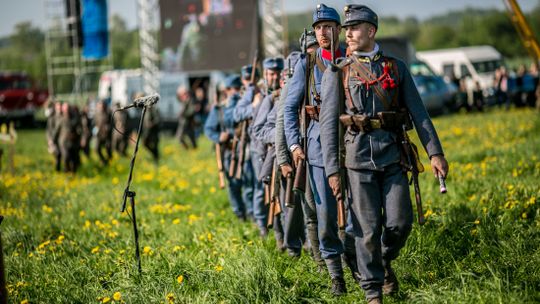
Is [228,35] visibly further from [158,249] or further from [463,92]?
[158,249]

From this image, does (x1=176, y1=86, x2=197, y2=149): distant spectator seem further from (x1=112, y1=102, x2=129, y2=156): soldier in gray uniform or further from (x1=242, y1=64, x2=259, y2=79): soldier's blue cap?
(x1=242, y1=64, x2=259, y2=79): soldier's blue cap

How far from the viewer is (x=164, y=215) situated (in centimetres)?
1066

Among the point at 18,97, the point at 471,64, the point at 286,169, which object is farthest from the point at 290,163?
the point at 18,97

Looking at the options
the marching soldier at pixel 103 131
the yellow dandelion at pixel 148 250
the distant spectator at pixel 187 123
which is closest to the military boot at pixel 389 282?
the yellow dandelion at pixel 148 250

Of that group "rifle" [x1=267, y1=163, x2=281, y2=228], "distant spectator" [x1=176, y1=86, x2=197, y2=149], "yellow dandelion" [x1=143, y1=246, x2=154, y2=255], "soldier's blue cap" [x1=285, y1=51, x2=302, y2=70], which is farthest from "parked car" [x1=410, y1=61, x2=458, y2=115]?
"soldier's blue cap" [x1=285, y1=51, x2=302, y2=70]

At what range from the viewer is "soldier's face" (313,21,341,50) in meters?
6.18

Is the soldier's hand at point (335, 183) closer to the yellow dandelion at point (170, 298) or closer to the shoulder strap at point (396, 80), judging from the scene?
the shoulder strap at point (396, 80)

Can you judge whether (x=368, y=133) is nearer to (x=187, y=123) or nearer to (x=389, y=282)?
(x=389, y=282)

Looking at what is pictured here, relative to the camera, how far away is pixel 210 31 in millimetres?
26453

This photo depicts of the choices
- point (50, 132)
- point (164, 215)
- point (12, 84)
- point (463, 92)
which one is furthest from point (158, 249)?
point (12, 84)

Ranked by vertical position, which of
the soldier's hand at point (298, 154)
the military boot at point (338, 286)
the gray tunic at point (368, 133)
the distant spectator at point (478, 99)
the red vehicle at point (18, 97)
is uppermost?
the gray tunic at point (368, 133)

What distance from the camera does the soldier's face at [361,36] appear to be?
5531 mm

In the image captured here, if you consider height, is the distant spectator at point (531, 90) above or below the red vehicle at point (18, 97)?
above

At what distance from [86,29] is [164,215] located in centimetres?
1755
